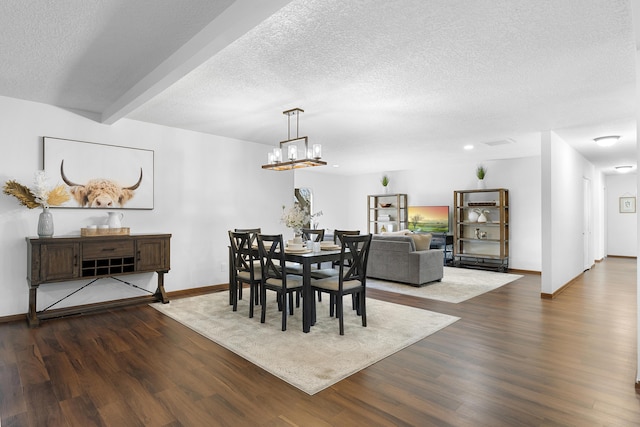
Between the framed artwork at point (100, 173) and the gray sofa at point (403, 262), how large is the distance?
→ 389 centimetres

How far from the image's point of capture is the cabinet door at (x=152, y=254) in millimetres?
4562

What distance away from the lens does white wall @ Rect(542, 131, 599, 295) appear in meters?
5.19

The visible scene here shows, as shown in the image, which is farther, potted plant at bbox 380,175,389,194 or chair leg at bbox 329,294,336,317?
potted plant at bbox 380,175,389,194

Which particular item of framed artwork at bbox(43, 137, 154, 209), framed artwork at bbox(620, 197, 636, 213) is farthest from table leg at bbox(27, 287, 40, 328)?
framed artwork at bbox(620, 197, 636, 213)

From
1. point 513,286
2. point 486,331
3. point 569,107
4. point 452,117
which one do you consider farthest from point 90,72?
point 513,286

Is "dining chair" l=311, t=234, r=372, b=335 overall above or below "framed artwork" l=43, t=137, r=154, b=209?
below

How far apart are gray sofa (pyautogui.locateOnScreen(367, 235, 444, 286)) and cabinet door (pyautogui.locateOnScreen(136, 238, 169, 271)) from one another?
3.53 m

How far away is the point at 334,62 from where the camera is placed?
303cm

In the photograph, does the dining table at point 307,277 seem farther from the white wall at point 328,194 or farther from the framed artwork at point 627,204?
the framed artwork at point 627,204

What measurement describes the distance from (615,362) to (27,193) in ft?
19.8

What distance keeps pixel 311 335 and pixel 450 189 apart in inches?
268

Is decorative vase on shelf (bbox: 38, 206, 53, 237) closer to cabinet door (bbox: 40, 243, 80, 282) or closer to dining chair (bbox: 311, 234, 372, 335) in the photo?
cabinet door (bbox: 40, 243, 80, 282)

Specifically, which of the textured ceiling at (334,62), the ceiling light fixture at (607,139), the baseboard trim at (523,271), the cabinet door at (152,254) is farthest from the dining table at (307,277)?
the baseboard trim at (523,271)

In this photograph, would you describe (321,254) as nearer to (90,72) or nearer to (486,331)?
(486,331)
